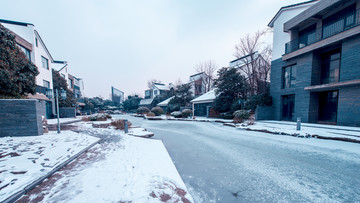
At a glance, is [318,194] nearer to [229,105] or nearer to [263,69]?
[229,105]

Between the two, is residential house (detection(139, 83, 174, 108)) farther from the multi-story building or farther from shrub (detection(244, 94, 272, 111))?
the multi-story building

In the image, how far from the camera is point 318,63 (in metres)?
11.0

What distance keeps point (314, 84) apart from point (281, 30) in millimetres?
6483

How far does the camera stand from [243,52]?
17766mm

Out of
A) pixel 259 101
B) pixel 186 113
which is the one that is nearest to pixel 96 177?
pixel 259 101

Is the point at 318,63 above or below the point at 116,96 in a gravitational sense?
above

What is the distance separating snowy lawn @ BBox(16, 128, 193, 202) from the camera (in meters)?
2.12

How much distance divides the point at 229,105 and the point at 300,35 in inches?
372

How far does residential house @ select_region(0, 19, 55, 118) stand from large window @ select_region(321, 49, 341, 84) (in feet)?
77.9

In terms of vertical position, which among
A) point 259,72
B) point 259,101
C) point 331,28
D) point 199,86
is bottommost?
point 259,101

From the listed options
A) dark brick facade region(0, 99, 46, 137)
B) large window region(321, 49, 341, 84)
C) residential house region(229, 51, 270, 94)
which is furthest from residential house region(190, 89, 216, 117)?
dark brick facade region(0, 99, 46, 137)

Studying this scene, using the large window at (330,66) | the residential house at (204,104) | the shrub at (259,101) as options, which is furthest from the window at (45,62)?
the large window at (330,66)

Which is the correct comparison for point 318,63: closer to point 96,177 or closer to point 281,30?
point 281,30

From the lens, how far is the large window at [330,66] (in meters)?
10.0
